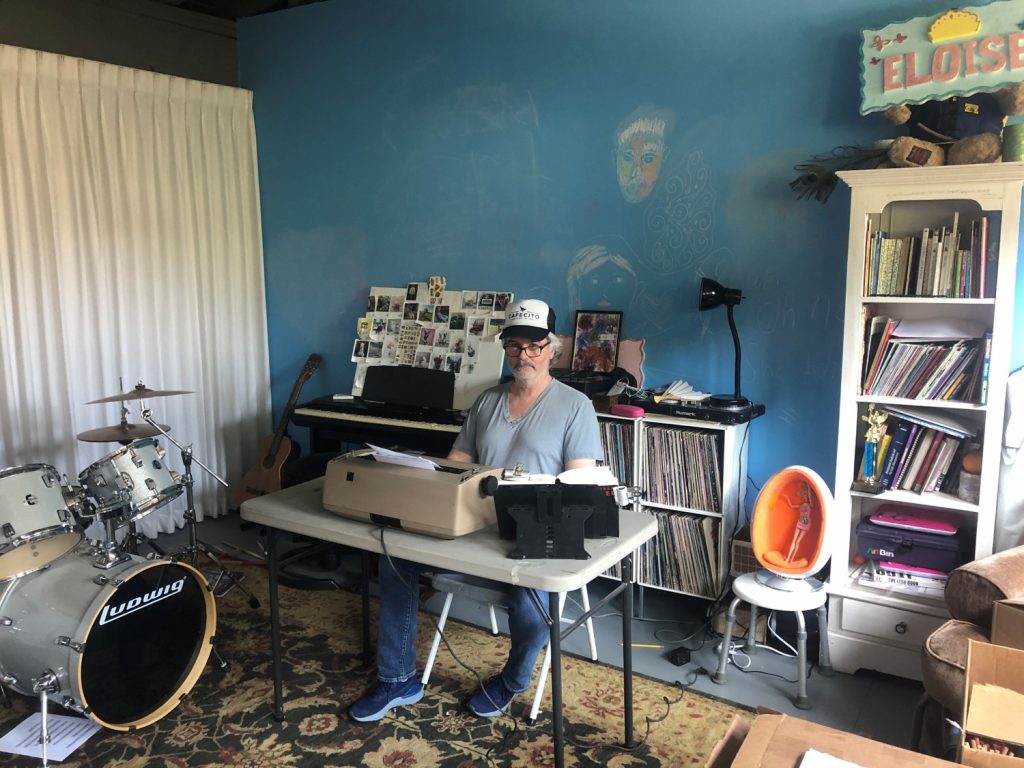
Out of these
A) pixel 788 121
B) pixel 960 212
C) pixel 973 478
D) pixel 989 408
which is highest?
pixel 788 121

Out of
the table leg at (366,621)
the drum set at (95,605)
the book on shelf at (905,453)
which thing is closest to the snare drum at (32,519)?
the drum set at (95,605)

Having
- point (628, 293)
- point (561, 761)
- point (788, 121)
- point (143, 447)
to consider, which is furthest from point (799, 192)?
point (143, 447)

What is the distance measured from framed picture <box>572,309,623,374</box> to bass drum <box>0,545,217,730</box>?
1.77m

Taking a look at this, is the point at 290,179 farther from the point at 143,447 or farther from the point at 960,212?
the point at 960,212

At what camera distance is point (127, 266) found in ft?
12.9

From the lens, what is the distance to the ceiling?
172 inches

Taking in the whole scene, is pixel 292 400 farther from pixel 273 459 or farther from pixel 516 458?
pixel 516 458

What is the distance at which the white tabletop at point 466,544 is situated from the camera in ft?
5.95

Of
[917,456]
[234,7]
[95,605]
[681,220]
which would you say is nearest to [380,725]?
[95,605]

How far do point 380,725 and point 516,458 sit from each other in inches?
36.9

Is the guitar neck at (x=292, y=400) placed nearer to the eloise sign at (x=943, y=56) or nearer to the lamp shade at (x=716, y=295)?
the lamp shade at (x=716, y=295)

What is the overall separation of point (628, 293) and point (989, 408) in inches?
55.6

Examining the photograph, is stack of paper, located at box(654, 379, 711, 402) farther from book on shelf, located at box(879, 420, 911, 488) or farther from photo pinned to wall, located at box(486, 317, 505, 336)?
photo pinned to wall, located at box(486, 317, 505, 336)

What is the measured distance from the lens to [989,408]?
7.83 ft
